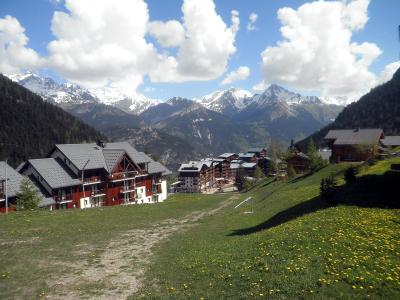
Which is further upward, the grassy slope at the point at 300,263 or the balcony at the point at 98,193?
the balcony at the point at 98,193

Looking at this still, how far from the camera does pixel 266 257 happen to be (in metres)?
21.4

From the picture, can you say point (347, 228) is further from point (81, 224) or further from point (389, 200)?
point (81, 224)

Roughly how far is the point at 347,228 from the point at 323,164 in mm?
67302

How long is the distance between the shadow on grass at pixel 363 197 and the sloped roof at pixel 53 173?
4776 cm

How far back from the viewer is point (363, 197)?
36.4 m

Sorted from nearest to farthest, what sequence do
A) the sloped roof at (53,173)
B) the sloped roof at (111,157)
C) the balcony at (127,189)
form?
1. the sloped roof at (53,173)
2. the sloped roof at (111,157)
3. the balcony at (127,189)

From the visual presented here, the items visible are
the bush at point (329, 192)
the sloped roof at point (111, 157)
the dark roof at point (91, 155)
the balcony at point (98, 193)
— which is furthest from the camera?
the sloped roof at point (111, 157)

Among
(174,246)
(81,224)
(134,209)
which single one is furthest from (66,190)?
(174,246)

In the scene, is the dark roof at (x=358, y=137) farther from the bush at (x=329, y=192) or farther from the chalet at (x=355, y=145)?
the bush at (x=329, y=192)

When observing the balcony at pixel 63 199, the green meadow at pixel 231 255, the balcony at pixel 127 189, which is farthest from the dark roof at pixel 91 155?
the green meadow at pixel 231 255

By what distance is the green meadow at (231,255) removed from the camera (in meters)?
16.9

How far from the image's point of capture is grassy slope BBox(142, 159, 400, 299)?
16.1 m

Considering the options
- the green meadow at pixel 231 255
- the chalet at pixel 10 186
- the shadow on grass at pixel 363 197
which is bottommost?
the green meadow at pixel 231 255

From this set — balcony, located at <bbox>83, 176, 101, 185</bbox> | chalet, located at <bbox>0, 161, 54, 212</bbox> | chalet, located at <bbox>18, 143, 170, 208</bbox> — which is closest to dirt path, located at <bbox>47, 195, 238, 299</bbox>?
chalet, located at <bbox>0, 161, 54, 212</bbox>
